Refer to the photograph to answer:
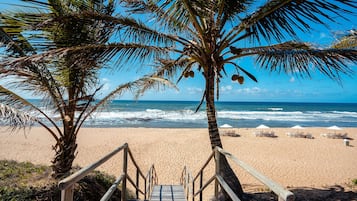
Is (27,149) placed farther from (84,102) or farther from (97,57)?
(97,57)

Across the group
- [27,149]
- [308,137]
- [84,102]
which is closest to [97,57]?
[84,102]

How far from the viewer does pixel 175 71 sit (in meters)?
6.18

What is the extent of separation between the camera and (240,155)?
12016 millimetres

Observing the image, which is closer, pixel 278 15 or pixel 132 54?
pixel 278 15

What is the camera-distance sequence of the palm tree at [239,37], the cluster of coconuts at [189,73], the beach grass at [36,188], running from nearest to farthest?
the palm tree at [239,37]
the beach grass at [36,188]
the cluster of coconuts at [189,73]

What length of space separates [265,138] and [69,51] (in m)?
15.2

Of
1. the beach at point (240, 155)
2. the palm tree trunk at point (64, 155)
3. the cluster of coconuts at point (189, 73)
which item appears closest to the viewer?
the palm tree trunk at point (64, 155)

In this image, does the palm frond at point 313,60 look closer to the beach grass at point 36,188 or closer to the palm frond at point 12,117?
the palm frond at point 12,117

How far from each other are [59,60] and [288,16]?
3917 millimetres

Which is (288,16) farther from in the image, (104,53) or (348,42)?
(104,53)

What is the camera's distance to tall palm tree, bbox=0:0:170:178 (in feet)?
11.5

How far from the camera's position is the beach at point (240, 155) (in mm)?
8742

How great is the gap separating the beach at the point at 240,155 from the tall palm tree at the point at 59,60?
4.92 meters

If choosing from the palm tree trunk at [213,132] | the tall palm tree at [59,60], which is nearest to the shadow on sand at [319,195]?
the palm tree trunk at [213,132]
